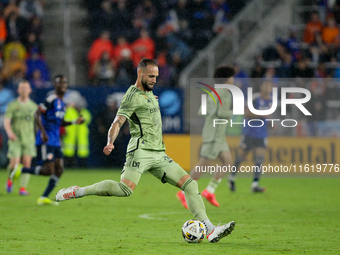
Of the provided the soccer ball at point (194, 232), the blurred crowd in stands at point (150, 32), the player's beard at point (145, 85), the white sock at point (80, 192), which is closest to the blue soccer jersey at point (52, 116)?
the white sock at point (80, 192)

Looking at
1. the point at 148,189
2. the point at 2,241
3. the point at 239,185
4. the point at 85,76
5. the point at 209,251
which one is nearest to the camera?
the point at 209,251

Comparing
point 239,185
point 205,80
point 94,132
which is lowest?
point 239,185

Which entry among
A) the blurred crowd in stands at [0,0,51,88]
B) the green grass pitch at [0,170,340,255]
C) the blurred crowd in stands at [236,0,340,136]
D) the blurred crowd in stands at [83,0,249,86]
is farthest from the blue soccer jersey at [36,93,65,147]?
the blurred crowd in stands at [83,0,249,86]

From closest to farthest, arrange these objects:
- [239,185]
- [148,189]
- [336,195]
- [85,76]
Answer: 1. [336,195]
2. [148,189]
3. [239,185]
4. [85,76]

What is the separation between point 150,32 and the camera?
22766mm

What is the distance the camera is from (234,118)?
18.3 m

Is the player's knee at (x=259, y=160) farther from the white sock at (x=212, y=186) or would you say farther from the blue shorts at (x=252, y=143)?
the white sock at (x=212, y=186)

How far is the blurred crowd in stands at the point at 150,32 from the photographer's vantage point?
833 inches

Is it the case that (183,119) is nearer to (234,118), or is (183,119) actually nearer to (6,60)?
(234,118)

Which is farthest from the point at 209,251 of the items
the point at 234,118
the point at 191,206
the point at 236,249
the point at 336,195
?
the point at 234,118

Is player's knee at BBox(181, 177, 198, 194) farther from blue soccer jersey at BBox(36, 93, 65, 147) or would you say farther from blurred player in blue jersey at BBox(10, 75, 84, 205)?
blue soccer jersey at BBox(36, 93, 65, 147)

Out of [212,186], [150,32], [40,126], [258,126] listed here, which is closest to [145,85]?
[40,126]

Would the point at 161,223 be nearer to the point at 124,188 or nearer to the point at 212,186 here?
the point at 124,188

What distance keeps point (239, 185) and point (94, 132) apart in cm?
606
